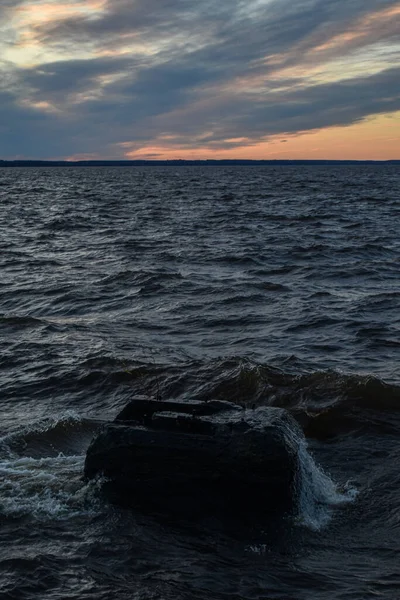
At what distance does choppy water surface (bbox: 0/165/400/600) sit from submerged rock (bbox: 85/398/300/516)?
10.6 inches

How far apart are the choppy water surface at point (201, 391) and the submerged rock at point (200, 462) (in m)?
0.27

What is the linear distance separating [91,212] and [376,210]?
21263 millimetres

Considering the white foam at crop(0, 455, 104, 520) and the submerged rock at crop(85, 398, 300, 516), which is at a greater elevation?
the submerged rock at crop(85, 398, 300, 516)

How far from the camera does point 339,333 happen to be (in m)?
14.3

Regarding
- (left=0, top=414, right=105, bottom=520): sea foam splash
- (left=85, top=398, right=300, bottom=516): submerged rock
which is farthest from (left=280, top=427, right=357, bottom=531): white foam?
(left=0, top=414, right=105, bottom=520): sea foam splash

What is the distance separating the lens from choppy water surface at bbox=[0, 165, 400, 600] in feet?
19.6

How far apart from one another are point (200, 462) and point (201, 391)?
14.3ft

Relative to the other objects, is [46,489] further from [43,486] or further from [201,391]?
[201,391]

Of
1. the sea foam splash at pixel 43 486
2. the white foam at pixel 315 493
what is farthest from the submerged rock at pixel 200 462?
the sea foam splash at pixel 43 486

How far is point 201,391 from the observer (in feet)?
36.3

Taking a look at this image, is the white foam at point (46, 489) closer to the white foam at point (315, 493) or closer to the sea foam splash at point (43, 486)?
the sea foam splash at point (43, 486)

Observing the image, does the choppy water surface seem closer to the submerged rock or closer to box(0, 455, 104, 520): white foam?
box(0, 455, 104, 520): white foam

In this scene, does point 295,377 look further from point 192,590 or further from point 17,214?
point 17,214

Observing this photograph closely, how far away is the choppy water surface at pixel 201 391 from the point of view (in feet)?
19.6
